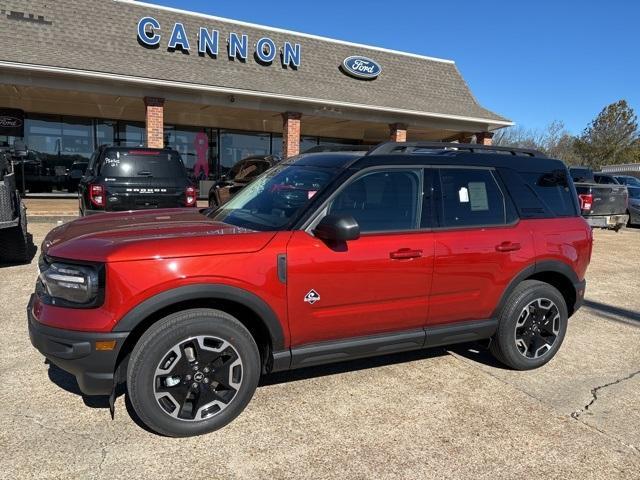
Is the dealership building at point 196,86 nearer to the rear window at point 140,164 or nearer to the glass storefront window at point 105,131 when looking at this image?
the glass storefront window at point 105,131

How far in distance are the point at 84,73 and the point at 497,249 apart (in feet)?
40.4

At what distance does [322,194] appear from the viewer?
3.38m

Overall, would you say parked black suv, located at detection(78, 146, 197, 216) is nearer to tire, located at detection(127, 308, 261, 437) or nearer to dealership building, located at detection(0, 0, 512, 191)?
tire, located at detection(127, 308, 261, 437)

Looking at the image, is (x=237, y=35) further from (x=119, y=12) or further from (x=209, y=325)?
(x=209, y=325)

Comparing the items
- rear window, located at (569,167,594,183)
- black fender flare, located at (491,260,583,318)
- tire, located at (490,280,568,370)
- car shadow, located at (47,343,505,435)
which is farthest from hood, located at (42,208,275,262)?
rear window, located at (569,167,594,183)

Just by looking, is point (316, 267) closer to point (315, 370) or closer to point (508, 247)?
point (315, 370)

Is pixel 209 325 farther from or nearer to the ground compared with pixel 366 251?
nearer to the ground

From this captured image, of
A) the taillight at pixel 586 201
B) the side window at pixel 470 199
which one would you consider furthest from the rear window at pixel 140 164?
the taillight at pixel 586 201

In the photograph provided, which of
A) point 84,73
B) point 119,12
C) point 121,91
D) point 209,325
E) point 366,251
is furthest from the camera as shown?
point 119,12

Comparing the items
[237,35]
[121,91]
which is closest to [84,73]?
[121,91]

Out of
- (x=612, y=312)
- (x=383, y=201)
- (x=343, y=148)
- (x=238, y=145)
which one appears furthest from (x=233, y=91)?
(x=383, y=201)

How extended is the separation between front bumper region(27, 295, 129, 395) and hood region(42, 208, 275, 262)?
0.42 m

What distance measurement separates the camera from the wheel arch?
111 inches

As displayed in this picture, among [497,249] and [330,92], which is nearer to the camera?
[497,249]
